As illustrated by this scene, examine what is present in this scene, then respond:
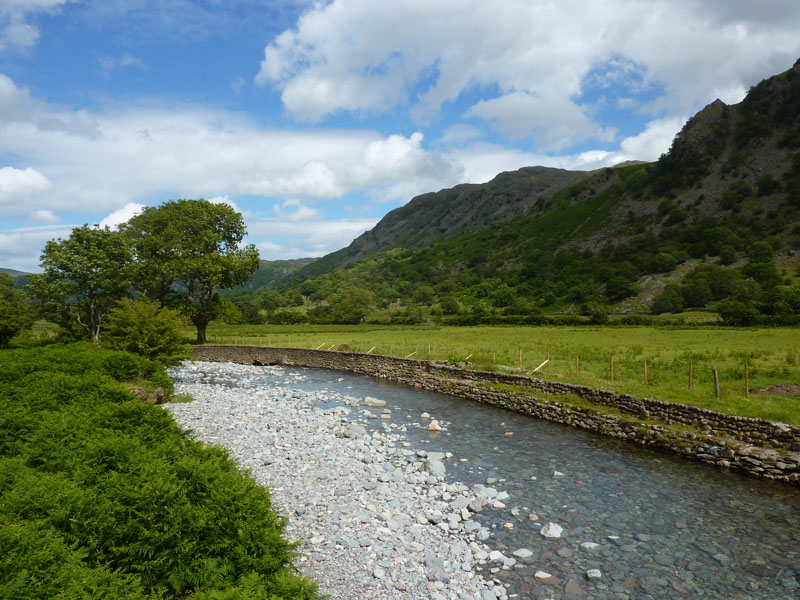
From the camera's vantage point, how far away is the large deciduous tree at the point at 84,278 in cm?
4028

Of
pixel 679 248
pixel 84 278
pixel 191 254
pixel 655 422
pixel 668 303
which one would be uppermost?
pixel 679 248

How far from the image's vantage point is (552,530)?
11109 mm

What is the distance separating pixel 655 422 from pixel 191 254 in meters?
51.9

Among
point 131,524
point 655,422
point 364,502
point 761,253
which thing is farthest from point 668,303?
point 131,524

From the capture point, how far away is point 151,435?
977 centimetres

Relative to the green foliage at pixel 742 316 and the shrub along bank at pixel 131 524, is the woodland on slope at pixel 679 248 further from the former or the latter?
the shrub along bank at pixel 131 524

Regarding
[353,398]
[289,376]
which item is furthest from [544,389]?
[289,376]

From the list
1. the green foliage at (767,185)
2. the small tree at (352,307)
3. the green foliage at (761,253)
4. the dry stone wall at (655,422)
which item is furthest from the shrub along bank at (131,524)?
the green foliage at (767,185)

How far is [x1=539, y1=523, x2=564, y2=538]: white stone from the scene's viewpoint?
36.0 ft

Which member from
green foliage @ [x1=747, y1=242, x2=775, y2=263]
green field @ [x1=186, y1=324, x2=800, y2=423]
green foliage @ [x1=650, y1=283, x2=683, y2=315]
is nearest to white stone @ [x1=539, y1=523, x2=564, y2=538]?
green field @ [x1=186, y1=324, x2=800, y2=423]

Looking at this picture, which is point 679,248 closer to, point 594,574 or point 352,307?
point 352,307

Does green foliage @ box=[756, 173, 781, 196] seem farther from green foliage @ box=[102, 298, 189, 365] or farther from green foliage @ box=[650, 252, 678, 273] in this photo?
green foliage @ box=[102, 298, 189, 365]

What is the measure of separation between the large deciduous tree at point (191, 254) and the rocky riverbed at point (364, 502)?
32096mm

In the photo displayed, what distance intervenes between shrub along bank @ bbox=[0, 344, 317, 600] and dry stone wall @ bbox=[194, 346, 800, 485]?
16423 mm
